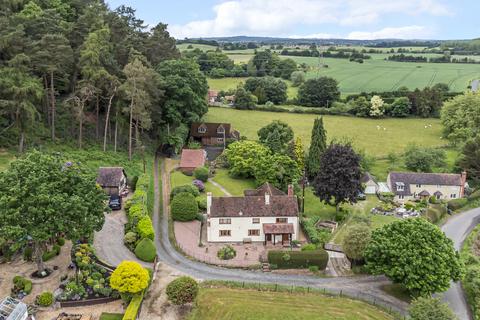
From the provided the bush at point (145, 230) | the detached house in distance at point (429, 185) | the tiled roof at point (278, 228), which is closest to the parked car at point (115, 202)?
the bush at point (145, 230)

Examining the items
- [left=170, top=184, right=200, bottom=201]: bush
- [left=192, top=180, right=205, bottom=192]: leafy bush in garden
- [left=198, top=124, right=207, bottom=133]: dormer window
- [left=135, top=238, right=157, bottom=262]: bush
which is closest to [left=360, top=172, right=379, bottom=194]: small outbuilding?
[left=192, top=180, right=205, bottom=192]: leafy bush in garden

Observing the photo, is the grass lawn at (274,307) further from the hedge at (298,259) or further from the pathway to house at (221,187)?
the pathway to house at (221,187)

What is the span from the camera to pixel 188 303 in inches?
1487

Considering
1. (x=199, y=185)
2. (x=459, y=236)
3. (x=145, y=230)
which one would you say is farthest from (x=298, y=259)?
(x=459, y=236)

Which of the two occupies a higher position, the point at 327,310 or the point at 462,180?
the point at 462,180

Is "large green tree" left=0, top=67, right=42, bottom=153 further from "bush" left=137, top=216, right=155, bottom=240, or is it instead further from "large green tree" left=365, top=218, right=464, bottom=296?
"large green tree" left=365, top=218, right=464, bottom=296

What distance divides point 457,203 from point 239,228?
3750 cm

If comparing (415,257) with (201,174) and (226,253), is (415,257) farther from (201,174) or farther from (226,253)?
(201,174)

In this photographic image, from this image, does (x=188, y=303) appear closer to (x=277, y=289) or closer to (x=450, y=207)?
(x=277, y=289)

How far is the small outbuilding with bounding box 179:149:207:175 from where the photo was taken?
7144 cm

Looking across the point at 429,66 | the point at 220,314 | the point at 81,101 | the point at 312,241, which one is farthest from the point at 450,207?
the point at 429,66

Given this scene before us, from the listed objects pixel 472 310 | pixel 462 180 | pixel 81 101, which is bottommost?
pixel 472 310

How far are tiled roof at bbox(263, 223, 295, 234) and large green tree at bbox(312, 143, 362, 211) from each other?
8.68 m

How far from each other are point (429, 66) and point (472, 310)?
172653mm
